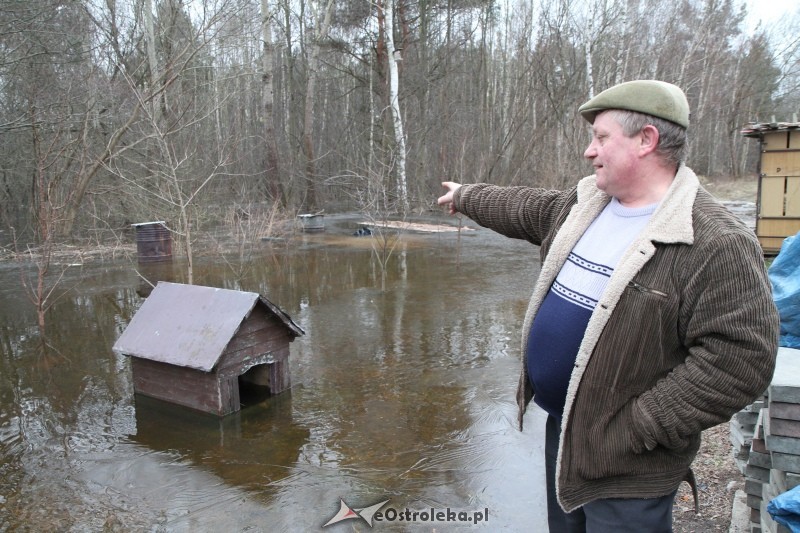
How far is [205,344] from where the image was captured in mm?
5141

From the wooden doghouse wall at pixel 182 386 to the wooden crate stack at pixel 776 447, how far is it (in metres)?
3.97

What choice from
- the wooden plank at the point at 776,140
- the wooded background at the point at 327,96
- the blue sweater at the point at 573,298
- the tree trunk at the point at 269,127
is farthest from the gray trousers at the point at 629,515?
the tree trunk at the point at 269,127

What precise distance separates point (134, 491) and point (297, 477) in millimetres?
1099

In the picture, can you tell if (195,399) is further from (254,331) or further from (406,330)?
(406,330)

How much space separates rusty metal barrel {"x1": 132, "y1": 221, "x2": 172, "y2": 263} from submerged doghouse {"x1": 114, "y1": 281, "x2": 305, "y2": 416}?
8010 millimetres

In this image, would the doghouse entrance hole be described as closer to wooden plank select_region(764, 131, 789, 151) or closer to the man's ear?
the man's ear

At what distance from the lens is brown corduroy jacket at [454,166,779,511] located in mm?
1724

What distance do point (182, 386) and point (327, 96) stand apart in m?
28.2

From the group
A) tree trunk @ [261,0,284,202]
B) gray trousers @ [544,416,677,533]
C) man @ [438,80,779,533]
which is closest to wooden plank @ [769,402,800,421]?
man @ [438,80,779,533]

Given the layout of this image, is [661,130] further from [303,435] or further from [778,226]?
[778,226]

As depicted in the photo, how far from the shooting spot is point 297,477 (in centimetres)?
434

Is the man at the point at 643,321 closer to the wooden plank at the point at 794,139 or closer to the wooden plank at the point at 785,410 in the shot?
the wooden plank at the point at 785,410

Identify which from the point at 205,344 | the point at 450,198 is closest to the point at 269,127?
the point at 205,344

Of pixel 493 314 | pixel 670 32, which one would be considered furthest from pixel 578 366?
pixel 670 32
